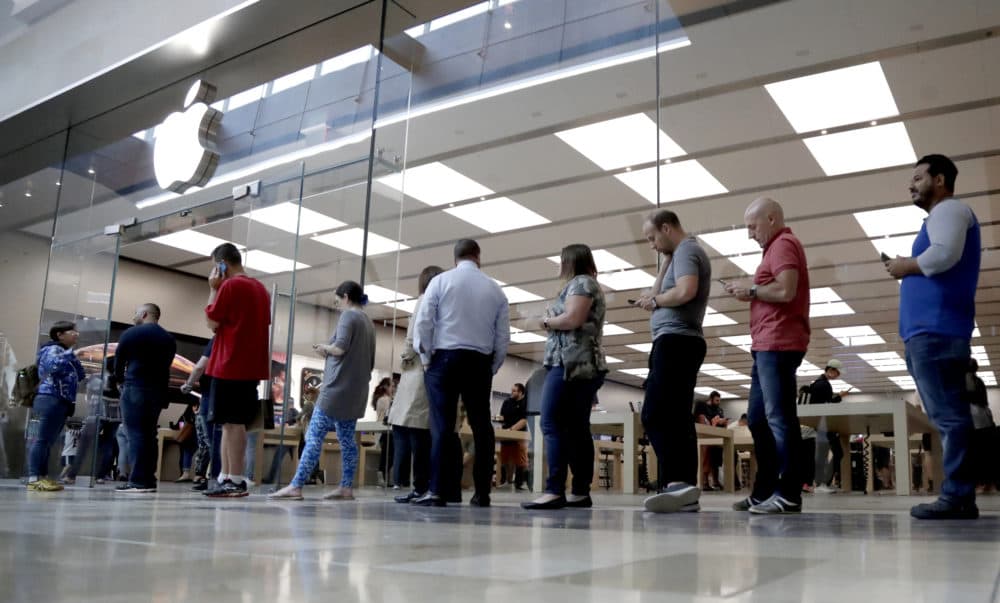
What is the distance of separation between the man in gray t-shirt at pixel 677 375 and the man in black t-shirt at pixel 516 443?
2960 millimetres

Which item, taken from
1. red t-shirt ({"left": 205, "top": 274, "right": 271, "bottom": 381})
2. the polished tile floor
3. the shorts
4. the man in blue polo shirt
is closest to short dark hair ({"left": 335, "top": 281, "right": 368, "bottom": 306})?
red t-shirt ({"left": 205, "top": 274, "right": 271, "bottom": 381})

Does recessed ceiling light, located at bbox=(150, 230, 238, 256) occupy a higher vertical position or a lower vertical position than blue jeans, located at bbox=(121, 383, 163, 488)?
higher

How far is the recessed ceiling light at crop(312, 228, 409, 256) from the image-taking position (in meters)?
5.99

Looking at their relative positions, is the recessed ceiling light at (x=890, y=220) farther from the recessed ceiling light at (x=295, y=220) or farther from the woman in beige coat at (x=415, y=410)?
the recessed ceiling light at (x=295, y=220)

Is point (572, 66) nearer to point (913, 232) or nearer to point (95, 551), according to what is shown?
point (913, 232)

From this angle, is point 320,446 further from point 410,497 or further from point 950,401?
point 950,401

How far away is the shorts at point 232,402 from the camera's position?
15.2 feet

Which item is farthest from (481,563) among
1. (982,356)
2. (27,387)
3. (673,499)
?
(27,387)

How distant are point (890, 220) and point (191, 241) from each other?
793cm

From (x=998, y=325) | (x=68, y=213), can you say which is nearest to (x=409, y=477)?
(x=998, y=325)

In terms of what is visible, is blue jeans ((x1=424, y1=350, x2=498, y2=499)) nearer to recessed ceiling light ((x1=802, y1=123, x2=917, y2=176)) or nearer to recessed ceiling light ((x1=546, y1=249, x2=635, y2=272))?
recessed ceiling light ((x1=546, y1=249, x2=635, y2=272))

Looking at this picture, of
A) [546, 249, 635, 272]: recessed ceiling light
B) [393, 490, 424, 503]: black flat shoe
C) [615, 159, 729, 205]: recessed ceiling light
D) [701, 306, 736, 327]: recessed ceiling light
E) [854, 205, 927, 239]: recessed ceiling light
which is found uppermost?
[615, 159, 729, 205]: recessed ceiling light

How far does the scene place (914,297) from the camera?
9.87 ft

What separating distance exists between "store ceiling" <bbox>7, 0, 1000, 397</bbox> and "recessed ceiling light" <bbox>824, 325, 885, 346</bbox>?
7 cm
